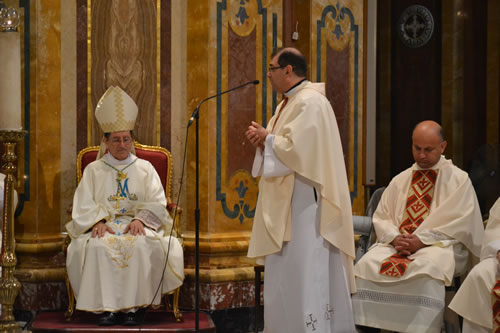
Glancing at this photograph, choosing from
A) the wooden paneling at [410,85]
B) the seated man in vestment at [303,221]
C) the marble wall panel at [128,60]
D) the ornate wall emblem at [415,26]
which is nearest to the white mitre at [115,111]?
the marble wall panel at [128,60]

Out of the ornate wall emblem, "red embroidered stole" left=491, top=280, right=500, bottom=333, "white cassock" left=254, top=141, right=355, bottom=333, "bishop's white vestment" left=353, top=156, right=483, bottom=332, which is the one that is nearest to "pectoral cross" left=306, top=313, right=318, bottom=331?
"white cassock" left=254, top=141, right=355, bottom=333

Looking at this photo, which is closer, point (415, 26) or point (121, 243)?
point (121, 243)

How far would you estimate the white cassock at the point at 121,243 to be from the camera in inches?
211

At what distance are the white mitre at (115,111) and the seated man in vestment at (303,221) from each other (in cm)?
152

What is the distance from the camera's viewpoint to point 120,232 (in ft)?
18.2

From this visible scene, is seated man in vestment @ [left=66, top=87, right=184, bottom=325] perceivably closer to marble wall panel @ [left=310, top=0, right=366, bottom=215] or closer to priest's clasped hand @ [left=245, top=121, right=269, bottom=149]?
priest's clasped hand @ [left=245, top=121, right=269, bottom=149]

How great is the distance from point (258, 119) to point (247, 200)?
69cm

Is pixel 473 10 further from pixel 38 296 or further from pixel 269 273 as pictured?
pixel 38 296

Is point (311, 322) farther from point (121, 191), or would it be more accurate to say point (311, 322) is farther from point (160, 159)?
point (160, 159)

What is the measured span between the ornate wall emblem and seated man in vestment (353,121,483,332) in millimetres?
3549

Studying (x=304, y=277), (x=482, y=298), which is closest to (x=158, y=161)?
(x=304, y=277)

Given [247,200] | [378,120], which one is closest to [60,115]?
[247,200]

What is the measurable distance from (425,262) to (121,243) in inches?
83.6

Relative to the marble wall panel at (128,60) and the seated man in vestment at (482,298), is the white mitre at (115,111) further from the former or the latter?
the seated man in vestment at (482,298)
